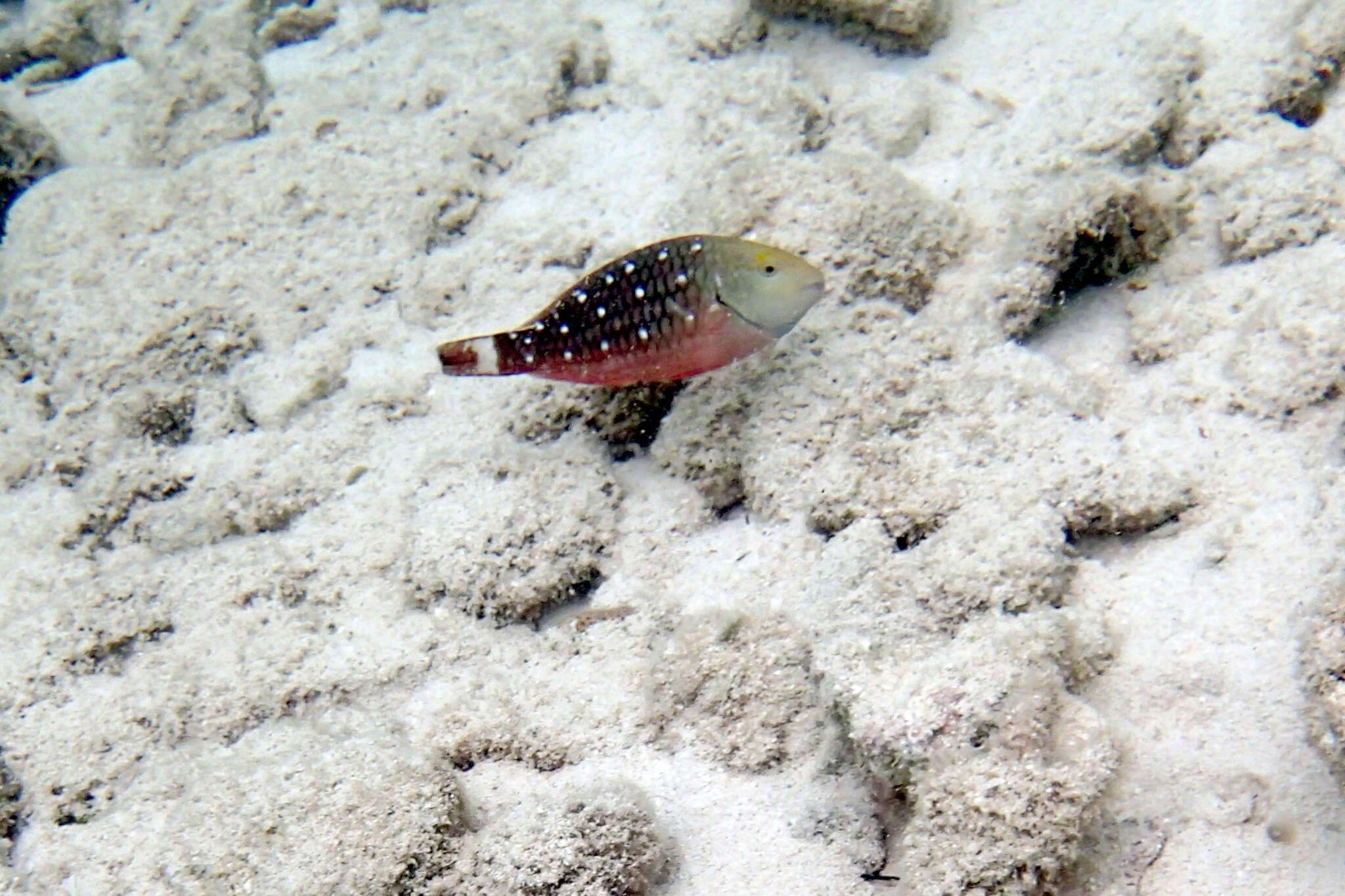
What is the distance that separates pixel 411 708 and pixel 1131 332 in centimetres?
246

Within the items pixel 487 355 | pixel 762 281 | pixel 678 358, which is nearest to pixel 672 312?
pixel 678 358

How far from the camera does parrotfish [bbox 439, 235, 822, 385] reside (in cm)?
235

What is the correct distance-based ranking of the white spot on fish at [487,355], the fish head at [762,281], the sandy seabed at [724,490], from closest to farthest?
the sandy seabed at [724,490]
the fish head at [762,281]
the white spot on fish at [487,355]

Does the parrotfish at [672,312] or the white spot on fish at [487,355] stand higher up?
the parrotfish at [672,312]

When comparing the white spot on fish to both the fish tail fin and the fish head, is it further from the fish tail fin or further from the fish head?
the fish head

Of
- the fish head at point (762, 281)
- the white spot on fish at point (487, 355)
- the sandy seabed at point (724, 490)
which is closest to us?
the sandy seabed at point (724, 490)

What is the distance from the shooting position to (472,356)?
2.50m

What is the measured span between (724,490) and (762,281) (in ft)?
2.21

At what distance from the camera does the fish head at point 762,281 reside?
2.34 m

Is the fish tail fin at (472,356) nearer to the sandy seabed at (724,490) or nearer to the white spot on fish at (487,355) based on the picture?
the white spot on fish at (487,355)

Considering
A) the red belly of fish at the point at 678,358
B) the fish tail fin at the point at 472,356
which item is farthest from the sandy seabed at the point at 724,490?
the fish tail fin at the point at 472,356

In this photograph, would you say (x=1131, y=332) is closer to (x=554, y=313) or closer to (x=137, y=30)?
(x=554, y=313)

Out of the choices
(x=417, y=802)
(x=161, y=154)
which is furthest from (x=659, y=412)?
(x=161, y=154)

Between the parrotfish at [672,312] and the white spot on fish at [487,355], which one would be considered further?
the white spot on fish at [487,355]
